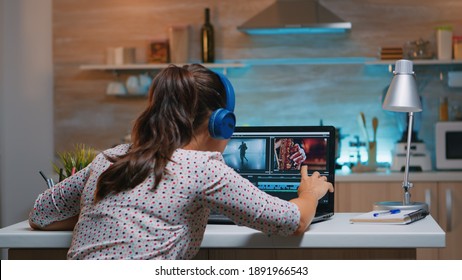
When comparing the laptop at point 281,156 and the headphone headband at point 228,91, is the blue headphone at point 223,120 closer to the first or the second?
the headphone headband at point 228,91

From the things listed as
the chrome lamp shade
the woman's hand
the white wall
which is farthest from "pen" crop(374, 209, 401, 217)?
the white wall

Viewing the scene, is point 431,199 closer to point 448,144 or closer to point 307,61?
point 448,144

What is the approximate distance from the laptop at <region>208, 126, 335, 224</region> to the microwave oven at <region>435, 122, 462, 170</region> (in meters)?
2.49

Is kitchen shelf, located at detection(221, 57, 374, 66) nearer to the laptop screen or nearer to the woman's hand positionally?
the laptop screen

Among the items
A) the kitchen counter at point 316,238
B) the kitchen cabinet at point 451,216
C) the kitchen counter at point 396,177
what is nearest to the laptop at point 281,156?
the kitchen counter at point 316,238

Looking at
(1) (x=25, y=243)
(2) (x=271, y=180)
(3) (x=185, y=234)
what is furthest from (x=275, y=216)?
(1) (x=25, y=243)

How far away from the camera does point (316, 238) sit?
1.94m

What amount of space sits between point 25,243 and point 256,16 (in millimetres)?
3137

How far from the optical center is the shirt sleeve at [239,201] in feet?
5.52

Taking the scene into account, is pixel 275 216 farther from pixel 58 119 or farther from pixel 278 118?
pixel 58 119

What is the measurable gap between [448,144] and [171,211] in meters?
3.37

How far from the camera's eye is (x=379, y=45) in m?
4.96

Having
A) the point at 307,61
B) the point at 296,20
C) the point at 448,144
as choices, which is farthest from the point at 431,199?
the point at 296,20

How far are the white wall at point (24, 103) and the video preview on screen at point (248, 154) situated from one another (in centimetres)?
296
